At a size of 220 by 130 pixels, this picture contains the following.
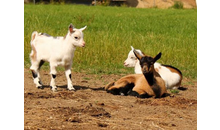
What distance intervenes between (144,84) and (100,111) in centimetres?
190

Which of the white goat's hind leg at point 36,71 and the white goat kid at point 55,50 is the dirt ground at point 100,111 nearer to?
the white goat's hind leg at point 36,71

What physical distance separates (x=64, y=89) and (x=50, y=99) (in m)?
1.16

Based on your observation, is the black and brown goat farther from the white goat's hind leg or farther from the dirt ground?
the white goat's hind leg

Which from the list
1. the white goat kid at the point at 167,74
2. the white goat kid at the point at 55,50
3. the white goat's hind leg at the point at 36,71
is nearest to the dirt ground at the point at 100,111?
the white goat's hind leg at the point at 36,71

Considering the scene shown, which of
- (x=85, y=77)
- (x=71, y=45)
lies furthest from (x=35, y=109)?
(x=85, y=77)

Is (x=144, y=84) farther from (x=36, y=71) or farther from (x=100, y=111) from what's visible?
(x=36, y=71)

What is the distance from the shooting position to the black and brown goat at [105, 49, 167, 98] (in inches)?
345

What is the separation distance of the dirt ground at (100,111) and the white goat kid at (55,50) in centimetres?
38

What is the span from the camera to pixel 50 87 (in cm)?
→ 913

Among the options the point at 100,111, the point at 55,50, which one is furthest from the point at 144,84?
the point at 100,111

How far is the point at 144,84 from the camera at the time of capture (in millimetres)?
8914

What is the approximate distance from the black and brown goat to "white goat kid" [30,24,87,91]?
0.90 metres

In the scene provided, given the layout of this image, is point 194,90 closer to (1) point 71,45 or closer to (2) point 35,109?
(1) point 71,45

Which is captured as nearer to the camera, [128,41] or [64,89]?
[64,89]
